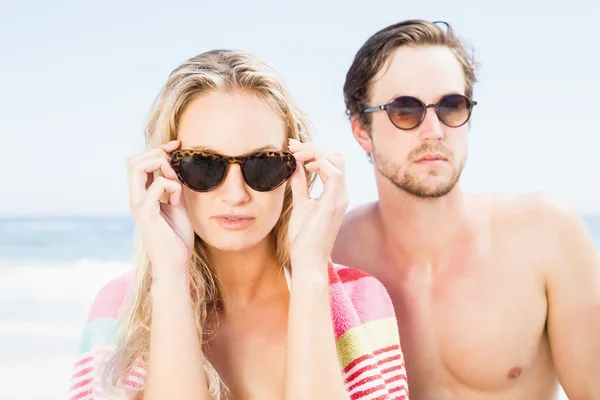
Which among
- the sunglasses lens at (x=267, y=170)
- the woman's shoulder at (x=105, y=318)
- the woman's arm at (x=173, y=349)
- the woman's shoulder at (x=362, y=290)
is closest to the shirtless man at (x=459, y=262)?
the woman's shoulder at (x=362, y=290)

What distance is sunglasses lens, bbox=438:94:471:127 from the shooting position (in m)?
3.57

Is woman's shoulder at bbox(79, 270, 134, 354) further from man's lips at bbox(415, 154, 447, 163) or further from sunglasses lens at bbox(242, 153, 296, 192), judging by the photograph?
man's lips at bbox(415, 154, 447, 163)

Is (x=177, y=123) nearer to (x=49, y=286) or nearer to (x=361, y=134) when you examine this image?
(x=361, y=134)

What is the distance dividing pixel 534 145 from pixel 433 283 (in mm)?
22535

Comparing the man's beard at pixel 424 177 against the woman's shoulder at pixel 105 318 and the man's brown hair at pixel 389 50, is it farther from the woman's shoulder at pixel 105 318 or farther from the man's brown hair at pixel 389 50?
the woman's shoulder at pixel 105 318

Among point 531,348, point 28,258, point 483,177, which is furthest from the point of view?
point 483,177

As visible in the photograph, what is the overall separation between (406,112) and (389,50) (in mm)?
404

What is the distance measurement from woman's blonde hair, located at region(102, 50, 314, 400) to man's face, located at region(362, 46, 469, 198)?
0.86 metres

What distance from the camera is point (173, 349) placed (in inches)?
100

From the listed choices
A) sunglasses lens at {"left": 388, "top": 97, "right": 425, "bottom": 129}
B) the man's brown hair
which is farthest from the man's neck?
the man's brown hair

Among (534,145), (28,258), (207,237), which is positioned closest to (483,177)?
(534,145)

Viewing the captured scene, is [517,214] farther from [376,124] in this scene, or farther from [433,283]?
[376,124]

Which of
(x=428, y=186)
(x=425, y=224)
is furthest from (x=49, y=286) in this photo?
(x=428, y=186)

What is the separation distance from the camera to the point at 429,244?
3.87 metres
